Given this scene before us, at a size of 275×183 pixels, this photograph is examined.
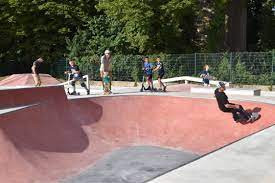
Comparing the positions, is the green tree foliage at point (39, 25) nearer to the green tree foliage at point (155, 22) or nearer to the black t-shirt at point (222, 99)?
the green tree foliage at point (155, 22)

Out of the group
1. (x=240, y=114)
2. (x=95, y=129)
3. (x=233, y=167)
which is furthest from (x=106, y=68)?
(x=233, y=167)

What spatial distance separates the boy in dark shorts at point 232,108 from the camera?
45.1 ft

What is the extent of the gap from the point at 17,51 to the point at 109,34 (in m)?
8.21

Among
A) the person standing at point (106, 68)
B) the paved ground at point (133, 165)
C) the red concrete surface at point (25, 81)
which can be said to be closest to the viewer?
the paved ground at point (133, 165)

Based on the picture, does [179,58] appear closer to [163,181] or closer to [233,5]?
[233,5]

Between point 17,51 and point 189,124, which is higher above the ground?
point 17,51

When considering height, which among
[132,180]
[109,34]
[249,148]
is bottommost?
[132,180]

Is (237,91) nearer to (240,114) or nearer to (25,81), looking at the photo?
(240,114)

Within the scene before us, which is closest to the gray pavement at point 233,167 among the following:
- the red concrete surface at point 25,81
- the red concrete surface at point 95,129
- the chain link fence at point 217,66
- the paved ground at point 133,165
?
the paved ground at point 133,165

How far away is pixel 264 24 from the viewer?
3847 centimetres

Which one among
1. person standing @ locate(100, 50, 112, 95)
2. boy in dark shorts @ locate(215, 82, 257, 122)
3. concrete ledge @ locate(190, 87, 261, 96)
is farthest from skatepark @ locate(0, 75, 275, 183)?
concrete ledge @ locate(190, 87, 261, 96)

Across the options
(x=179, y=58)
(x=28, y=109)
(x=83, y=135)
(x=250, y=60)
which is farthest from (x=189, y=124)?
(x=179, y=58)

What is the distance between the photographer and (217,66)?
26375 millimetres

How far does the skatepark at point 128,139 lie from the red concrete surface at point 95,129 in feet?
0.08
